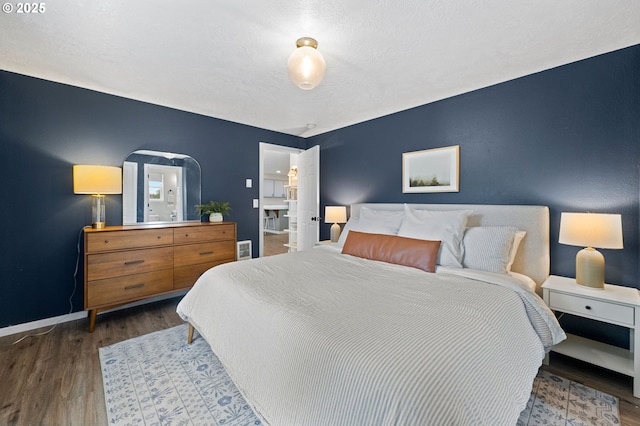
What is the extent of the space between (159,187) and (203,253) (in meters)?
1.01

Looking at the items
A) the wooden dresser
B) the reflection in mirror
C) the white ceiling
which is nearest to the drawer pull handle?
the wooden dresser

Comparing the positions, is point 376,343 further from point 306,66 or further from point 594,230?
point 594,230

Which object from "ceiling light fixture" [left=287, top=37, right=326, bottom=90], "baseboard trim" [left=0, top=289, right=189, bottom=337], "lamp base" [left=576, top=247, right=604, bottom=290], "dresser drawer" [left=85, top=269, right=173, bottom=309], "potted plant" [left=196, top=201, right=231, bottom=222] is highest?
"ceiling light fixture" [left=287, top=37, right=326, bottom=90]

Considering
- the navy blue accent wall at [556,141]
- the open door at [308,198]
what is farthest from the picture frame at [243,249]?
the navy blue accent wall at [556,141]

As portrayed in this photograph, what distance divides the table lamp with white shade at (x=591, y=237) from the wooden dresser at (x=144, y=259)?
3344 millimetres

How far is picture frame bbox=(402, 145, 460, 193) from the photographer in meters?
2.87

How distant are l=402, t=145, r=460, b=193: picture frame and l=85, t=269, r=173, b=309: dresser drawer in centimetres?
296

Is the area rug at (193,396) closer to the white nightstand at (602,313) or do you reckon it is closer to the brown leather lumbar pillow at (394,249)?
the white nightstand at (602,313)

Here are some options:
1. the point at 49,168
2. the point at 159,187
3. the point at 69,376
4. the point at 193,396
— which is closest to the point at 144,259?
the point at 159,187

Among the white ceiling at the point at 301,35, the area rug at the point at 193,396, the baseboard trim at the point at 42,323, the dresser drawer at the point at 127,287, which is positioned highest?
the white ceiling at the point at 301,35

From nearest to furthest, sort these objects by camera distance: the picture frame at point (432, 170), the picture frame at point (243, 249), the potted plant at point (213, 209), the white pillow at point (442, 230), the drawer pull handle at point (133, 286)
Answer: the white pillow at point (442, 230) → the drawer pull handle at point (133, 286) → the picture frame at point (432, 170) → the potted plant at point (213, 209) → the picture frame at point (243, 249)

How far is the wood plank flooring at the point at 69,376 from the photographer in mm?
1508

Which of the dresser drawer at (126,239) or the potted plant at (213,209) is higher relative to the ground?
the potted plant at (213,209)

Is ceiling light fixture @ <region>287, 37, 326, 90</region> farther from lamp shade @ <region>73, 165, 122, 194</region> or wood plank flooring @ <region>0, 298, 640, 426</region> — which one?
wood plank flooring @ <region>0, 298, 640, 426</region>
